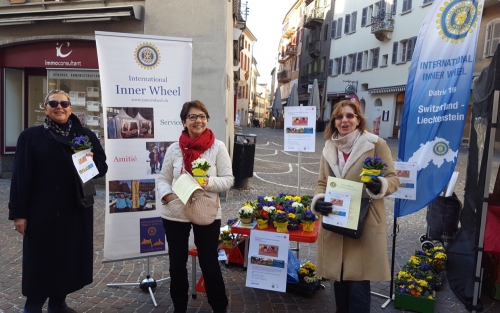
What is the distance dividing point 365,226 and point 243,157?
19.5 feet

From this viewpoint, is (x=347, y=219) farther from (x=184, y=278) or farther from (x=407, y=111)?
(x=407, y=111)

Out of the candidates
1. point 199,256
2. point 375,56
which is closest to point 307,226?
point 199,256

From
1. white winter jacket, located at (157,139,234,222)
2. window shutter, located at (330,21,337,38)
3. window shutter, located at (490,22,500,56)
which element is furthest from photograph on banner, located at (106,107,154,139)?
window shutter, located at (330,21,337,38)

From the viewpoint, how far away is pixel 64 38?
8.31 meters

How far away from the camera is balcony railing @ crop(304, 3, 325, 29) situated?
39.8 metres

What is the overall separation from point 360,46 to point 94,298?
31753 millimetres

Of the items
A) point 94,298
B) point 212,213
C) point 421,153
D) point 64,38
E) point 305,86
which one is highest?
point 305,86

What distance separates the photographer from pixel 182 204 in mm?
3021

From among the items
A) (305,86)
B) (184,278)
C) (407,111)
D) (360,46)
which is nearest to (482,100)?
(407,111)

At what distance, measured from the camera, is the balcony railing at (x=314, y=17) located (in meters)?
39.8

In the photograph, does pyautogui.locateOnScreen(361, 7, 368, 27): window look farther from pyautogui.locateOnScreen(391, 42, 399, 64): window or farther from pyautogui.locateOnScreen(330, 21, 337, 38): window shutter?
pyautogui.locateOnScreen(391, 42, 399, 64): window

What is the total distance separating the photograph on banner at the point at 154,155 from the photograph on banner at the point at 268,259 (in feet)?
3.99

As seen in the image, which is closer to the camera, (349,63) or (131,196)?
(131,196)

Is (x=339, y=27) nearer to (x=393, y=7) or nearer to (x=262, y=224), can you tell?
(x=393, y=7)
